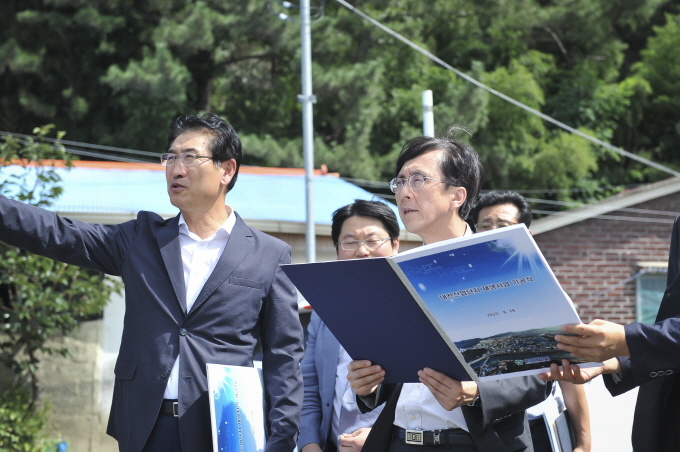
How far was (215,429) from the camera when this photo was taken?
2750mm

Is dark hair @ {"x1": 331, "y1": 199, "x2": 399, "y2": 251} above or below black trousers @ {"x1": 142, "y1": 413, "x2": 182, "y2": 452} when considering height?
above

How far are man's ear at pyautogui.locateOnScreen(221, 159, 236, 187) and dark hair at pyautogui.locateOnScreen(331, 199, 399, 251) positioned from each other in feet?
2.22

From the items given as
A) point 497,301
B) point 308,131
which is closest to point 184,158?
point 497,301

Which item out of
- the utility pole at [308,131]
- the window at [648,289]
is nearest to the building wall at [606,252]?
the window at [648,289]

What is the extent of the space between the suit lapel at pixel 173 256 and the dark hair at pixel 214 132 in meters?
0.34

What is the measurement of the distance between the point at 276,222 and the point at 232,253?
242 inches

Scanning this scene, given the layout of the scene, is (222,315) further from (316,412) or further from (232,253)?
(316,412)

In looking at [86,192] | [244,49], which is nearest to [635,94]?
[244,49]

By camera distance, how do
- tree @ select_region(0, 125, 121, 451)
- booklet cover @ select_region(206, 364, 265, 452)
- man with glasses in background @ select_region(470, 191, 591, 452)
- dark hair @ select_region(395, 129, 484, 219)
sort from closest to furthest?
booklet cover @ select_region(206, 364, 265, 452) < dark hair @ select_region(395, 129, 484, 219) < man with glasses in background @ select_region(470, 191, 591, 452) < tree @ select_region(0, 125, 121, 451)

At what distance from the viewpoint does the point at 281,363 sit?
10.1 ft

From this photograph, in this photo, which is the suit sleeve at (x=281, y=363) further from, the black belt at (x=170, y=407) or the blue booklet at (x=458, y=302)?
the blue booklet at (x=458, y=302)

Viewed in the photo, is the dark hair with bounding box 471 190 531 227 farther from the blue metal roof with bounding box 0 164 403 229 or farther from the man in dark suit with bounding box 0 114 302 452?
the blue metal roof with bounding box 0 164 403 229

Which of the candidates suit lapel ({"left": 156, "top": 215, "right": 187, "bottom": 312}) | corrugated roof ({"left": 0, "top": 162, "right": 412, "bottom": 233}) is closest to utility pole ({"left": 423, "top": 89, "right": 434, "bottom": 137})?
corrugated roof ({"left": 0, "top": 162, "right": 412, "bottom": 233})

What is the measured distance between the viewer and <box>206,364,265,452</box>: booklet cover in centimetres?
278
